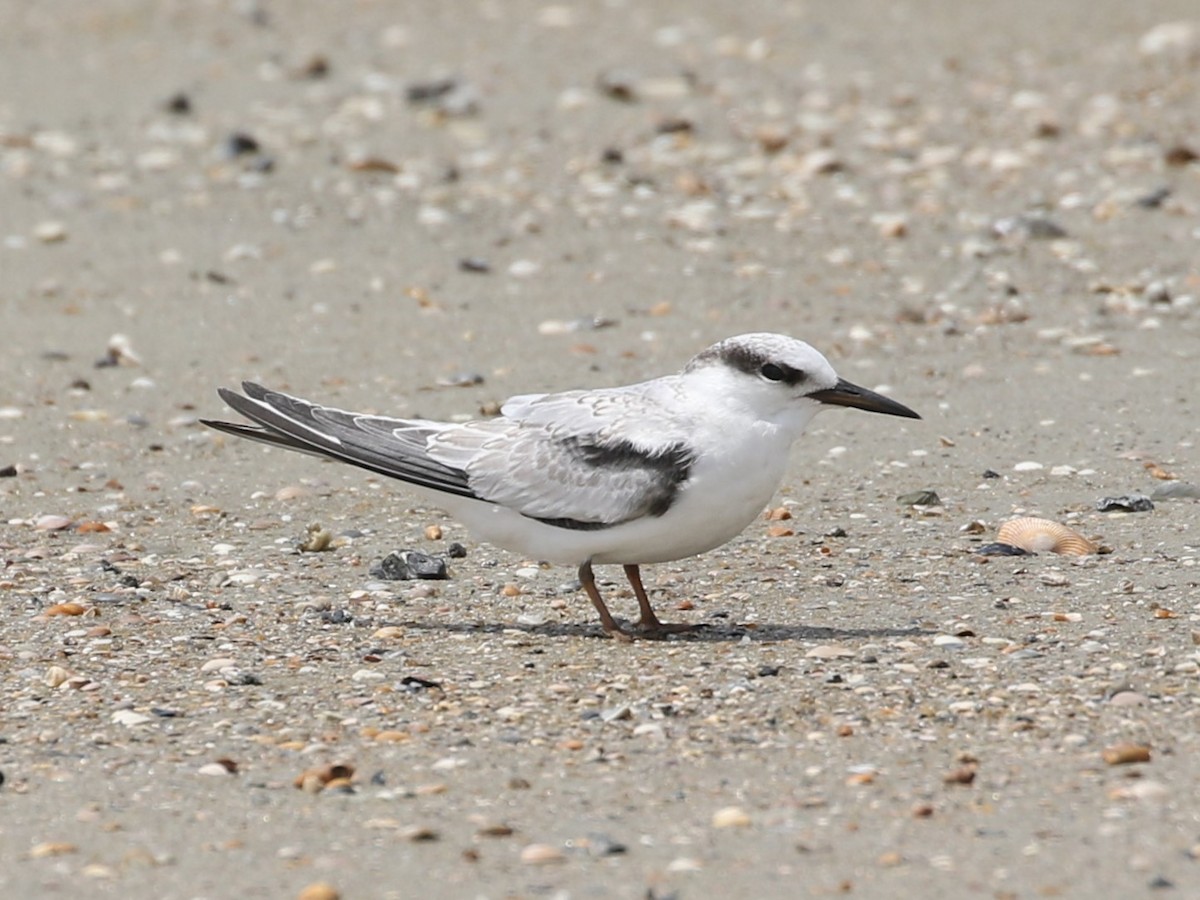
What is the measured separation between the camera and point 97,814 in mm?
4262

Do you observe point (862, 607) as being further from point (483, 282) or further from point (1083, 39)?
point (1083, 39)

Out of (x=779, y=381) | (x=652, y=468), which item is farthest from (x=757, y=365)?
(x=652, y=468)

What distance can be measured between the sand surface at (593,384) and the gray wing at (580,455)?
40 cm

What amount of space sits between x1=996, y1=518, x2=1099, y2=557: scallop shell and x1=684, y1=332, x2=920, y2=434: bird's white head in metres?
0.97

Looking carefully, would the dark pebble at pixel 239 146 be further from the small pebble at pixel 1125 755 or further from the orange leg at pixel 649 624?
the small pebble at pixel 1125 755

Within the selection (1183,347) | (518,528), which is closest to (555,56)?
(1183,347)

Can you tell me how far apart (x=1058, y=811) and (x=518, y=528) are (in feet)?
6.65

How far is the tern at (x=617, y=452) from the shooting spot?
17.5 feet

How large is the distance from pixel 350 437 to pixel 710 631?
1232mm

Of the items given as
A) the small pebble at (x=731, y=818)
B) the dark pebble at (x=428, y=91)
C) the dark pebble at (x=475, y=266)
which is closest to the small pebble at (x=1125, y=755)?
the small pebble at (x=731, y=818)

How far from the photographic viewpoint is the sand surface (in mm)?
4184

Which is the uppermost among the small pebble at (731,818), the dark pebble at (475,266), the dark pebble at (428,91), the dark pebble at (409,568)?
the dark pebble at (428,91)

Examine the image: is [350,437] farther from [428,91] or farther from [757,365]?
[428,91]

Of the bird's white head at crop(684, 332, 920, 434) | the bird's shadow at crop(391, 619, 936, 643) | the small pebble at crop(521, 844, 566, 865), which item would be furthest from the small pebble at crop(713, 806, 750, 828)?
the bird's white head at crop(684, 332, 920, 434)
